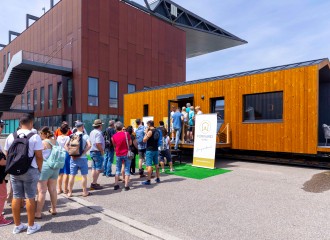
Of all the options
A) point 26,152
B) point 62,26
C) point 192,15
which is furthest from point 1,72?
point 26,152

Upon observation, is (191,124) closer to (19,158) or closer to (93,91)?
(19,158)

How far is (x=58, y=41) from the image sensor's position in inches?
933

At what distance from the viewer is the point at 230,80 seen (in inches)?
434

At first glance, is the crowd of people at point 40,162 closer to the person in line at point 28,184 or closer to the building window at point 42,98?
the person in line at point 28,184

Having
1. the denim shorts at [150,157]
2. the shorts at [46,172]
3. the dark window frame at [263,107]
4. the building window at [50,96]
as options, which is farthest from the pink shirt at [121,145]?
the building window at [50,96]

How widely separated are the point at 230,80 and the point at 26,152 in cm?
916

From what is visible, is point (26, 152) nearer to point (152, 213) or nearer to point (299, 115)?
point (152, 213)

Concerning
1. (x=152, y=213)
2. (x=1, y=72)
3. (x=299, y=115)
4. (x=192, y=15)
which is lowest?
(x=152, y=213)

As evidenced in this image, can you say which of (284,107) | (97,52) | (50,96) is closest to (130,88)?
(97,52)

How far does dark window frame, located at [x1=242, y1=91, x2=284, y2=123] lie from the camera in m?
9.73

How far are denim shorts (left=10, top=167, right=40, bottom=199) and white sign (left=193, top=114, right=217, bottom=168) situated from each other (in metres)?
6.50

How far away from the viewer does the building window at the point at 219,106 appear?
11.5m

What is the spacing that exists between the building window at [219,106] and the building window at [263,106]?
3.56 ft

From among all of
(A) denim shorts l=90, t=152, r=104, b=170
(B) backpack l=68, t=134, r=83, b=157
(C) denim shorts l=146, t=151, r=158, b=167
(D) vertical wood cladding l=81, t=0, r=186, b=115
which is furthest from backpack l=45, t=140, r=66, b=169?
(D) vertical wood cladding l=81, t=0, r=186, b=115
